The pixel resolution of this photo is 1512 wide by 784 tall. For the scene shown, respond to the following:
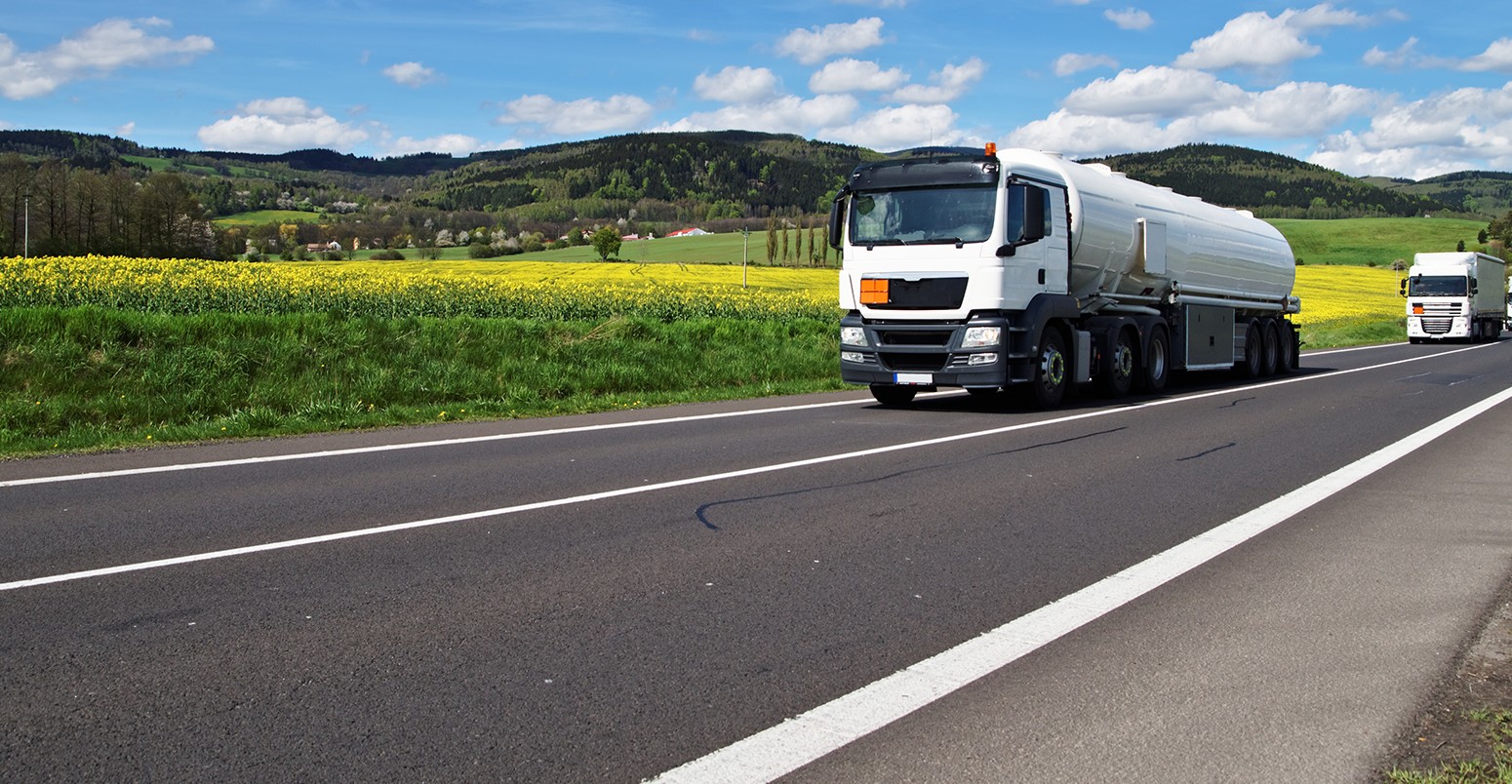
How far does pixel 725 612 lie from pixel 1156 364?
619 inches

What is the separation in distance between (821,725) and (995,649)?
1.14m

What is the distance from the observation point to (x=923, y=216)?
15609 millimetres

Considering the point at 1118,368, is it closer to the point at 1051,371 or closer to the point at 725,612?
the point at 1051,371

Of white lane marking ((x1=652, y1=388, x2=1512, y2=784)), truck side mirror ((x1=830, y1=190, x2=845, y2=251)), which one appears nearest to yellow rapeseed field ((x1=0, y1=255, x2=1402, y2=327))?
truck side mirror ((x1=830, y1=190, x2=845, y2=251))

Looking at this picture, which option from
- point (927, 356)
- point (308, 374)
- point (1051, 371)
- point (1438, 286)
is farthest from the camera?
point (1438, 286)

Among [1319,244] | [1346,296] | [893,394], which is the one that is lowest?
[893,394]

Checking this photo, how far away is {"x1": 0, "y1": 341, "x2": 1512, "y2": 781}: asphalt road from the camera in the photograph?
148 inches

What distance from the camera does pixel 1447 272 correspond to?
44656 mm

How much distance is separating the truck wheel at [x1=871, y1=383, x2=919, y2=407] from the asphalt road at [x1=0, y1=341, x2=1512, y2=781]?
19.5 feet

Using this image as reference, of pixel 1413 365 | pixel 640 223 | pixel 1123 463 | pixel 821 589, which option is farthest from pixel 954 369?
pixel 640 223

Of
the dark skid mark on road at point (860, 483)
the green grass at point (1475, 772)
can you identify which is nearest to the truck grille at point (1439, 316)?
the dark skid mark on road at point (860, 483)

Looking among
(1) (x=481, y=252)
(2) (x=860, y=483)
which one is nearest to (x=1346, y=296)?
(1) (x=481, y=252)

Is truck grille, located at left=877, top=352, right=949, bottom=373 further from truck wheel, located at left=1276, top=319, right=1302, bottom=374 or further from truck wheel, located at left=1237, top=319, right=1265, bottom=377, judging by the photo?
truck wheel, located at left=1276, top=319, right=1302, bottom=374

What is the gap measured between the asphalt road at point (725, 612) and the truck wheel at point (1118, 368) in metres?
7.26
